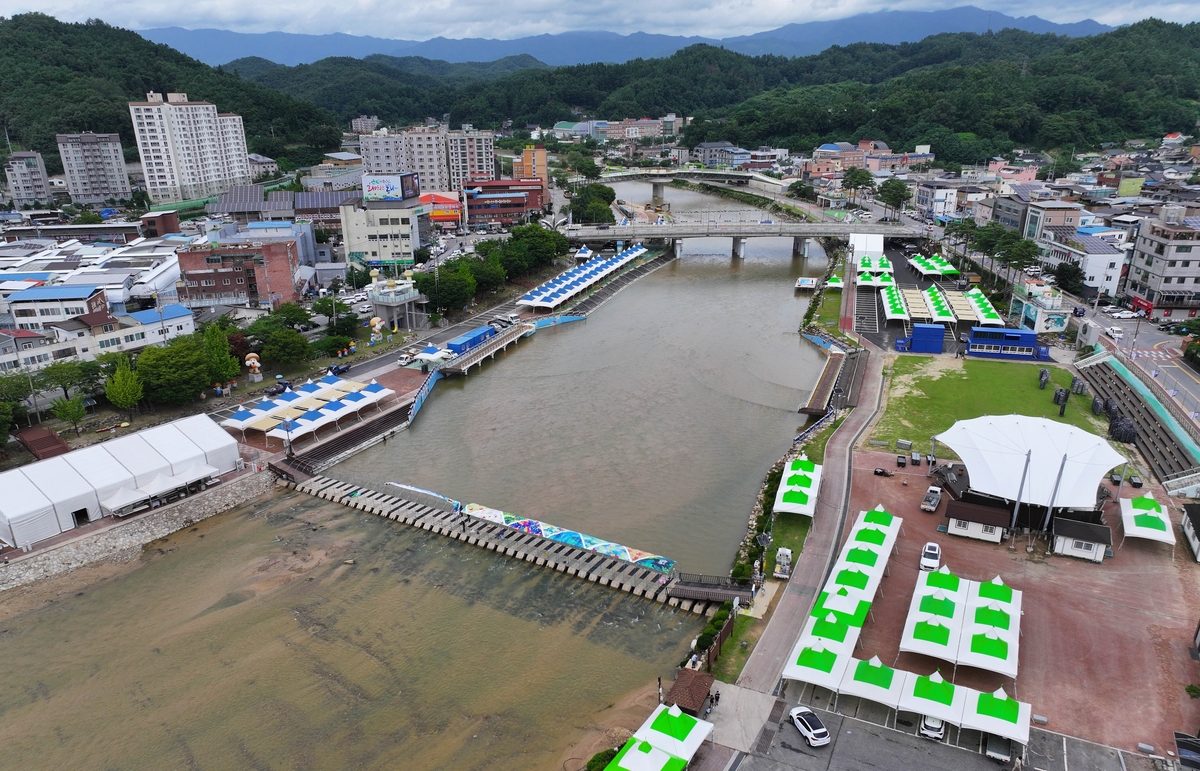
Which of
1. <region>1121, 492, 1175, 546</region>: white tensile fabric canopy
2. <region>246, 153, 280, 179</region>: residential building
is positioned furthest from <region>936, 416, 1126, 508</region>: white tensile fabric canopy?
<region>246, 153, 280, 179</region>: residential building

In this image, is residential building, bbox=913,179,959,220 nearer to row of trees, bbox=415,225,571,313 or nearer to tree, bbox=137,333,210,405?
row of trees, bbox=415,225,571,313

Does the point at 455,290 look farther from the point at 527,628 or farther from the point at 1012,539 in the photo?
the point at 1012,539

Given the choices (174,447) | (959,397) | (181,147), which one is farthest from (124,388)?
(181,147)

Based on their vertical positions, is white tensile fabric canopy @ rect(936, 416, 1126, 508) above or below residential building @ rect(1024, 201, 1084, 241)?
below

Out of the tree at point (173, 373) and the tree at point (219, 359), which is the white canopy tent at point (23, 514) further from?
the tree at point (219, 359)

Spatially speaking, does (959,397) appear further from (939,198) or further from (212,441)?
(939,198)

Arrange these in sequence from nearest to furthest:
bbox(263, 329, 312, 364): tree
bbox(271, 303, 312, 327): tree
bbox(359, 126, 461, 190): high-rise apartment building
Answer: bbox(263, 329, 312, 364): tree → bbox(271, 303, 312, 327): tree → bbox(359, 126, 461, 190): high-rise apartment building
